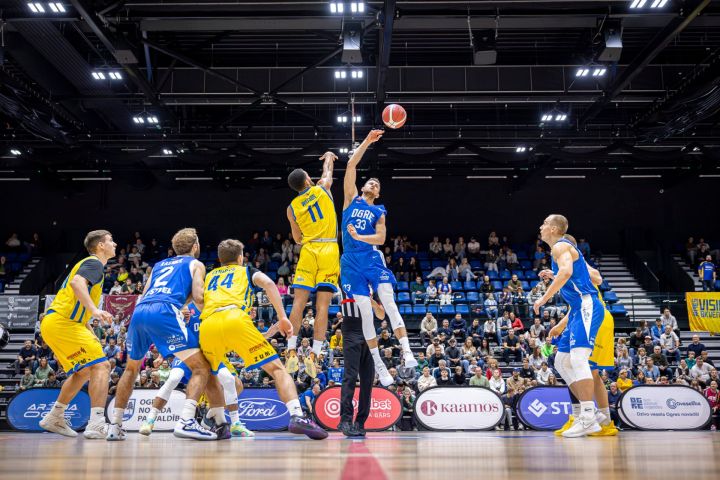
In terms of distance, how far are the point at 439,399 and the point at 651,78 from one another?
13977 mm

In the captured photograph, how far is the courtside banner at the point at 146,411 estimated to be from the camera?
40.5 ft

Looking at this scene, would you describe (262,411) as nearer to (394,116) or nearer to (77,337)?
(77,337)

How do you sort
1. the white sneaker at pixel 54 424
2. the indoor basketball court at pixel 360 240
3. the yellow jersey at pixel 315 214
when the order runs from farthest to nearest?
1. the yellow jersey at pixel 315 214
2. the white sneaker at pixel 54 424
3. the indoor basketball court at pixel 360 240

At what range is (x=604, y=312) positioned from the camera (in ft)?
A: 26.6

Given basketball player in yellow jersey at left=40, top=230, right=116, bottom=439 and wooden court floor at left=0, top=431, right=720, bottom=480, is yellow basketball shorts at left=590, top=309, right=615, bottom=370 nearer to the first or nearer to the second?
wooden court floor at left=0, top=431, right=720, bottom=480

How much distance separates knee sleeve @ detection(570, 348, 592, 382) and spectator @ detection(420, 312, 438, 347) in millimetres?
12358

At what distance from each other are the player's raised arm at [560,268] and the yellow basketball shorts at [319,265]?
2646mm

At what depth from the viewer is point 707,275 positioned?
24984 mm

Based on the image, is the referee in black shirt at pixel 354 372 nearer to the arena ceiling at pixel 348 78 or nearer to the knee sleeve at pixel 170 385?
the knee sleeve at pixel 170 385

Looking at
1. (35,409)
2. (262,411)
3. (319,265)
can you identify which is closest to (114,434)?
(319,265)

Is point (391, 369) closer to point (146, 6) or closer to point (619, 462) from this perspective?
point (146, 6)

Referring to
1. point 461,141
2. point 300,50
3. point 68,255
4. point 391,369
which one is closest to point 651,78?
point 461,141

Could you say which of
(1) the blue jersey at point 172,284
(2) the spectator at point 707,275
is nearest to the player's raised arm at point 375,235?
(1) the blue jersey at point 172,284

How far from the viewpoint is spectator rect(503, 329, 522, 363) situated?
1977 centimetres
